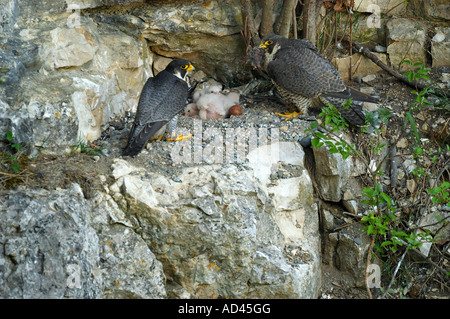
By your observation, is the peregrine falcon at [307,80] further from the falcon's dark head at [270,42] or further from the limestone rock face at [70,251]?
the limestone rock face at [70,251]

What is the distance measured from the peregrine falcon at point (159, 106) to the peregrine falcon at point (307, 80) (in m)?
0.93

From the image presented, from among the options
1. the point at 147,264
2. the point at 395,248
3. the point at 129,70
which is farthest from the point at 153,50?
the point at 395,248

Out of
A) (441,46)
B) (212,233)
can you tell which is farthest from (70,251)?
(441,46)

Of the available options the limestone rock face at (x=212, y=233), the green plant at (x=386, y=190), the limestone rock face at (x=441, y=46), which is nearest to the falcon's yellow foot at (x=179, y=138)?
the limestone rock face at (x=212, y=233)

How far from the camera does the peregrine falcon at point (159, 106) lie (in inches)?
177

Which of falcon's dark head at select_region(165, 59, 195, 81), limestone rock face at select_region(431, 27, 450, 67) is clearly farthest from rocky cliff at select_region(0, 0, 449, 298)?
limestone rock face at select_region(431, 27, 450, 67)

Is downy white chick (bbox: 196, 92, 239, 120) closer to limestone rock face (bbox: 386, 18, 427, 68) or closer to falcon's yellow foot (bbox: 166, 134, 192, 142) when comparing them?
falcon's yellow foot (bbox: 166, 134, 192, 142)

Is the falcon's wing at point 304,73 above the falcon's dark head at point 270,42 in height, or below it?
below

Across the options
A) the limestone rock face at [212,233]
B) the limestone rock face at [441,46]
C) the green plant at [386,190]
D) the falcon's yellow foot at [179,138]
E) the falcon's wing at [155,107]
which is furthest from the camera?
the limestone rock face at [441,46]

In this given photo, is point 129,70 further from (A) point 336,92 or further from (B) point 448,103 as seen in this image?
(B) point 448,103

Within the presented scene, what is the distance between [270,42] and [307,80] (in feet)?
1.87

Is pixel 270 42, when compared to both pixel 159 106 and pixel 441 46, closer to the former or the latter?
pixel 159 106

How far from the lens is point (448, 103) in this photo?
545cm

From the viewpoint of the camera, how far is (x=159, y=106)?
15.5 feet
